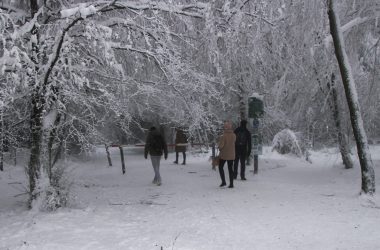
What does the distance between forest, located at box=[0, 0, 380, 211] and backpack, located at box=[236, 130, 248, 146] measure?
1665 mm

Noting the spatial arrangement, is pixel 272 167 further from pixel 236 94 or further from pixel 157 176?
pixel 157 176

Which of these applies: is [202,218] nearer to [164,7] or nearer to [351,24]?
[164,7]

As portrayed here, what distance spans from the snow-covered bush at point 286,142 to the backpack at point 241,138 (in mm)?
4301

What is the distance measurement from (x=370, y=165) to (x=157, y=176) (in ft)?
18.7

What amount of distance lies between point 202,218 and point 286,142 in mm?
11196

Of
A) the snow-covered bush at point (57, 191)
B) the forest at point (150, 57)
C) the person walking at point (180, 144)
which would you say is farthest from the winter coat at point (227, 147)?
the person walking at point (180, 144)

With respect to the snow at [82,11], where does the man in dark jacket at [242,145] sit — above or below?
below

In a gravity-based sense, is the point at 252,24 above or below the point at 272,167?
above

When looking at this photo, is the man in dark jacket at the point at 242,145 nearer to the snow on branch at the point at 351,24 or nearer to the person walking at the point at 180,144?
the snow on branch at the point at 351,24

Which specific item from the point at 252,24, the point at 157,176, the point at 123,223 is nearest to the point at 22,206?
the point at 123,223

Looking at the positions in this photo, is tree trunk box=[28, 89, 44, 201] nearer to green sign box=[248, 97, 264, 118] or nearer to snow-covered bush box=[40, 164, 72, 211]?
snow-covered bush box=[40, 164, 72, 211]

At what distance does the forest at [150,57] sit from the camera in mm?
8047

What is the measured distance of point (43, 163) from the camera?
9.14 metres

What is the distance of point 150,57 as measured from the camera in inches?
395
